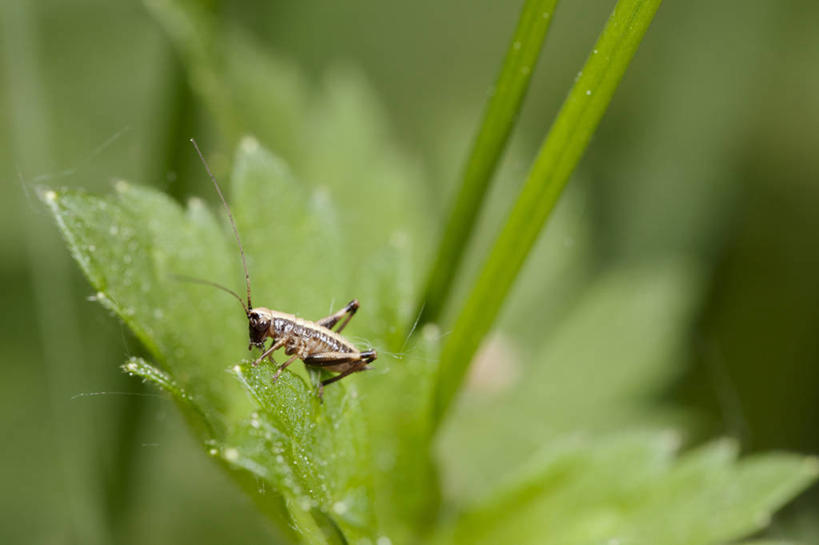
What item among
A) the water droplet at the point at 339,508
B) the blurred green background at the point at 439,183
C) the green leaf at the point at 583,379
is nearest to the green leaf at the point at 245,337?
the water droplet at the point at 339,508

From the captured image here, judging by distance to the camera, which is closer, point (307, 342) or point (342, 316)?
point (307, 342)

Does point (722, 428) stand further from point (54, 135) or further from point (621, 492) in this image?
point (54, 135)

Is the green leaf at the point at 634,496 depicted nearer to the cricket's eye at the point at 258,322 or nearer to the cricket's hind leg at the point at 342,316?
the cricket's hind leg at the point at 342,316

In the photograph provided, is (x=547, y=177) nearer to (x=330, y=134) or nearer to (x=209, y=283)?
(x=209, y=283)

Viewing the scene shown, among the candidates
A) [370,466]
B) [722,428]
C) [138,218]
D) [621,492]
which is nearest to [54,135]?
[138,218]

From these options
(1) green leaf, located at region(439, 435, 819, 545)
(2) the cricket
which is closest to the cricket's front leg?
(2) the cricket

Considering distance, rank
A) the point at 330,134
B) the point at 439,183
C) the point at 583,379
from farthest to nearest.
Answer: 1. the point at 439,183
2. the point at 583,379
3. the point at 330,134

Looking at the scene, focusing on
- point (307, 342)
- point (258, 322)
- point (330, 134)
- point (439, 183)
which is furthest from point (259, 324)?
point (439, 183)

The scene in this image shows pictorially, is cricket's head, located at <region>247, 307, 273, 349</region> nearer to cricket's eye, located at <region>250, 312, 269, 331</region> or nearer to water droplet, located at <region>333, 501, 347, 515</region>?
cricket's eye, located at <region>250, 312, 269, 331</region>
